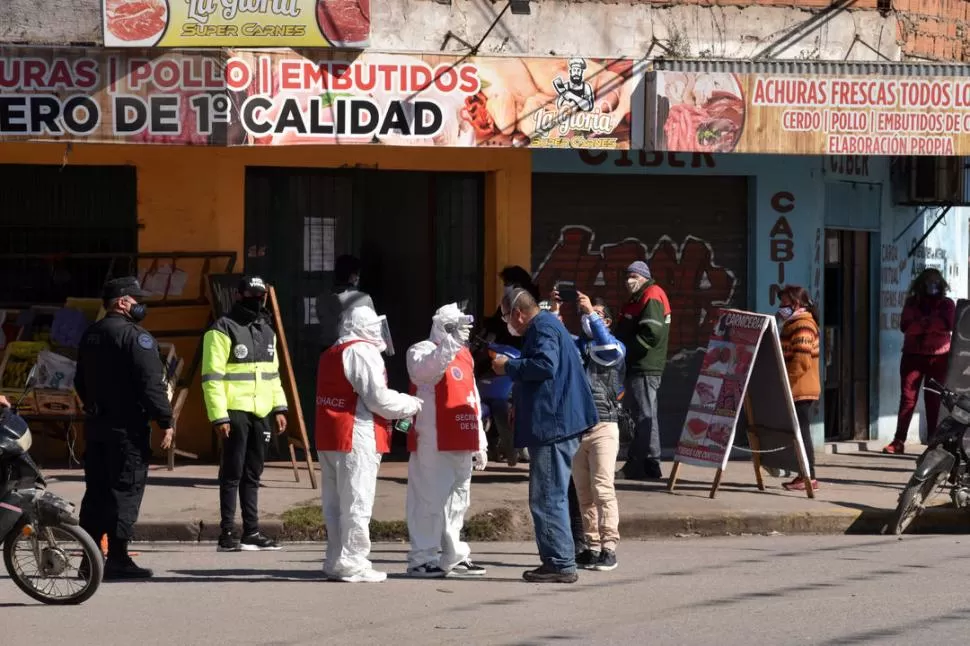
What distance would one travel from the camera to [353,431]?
961cm

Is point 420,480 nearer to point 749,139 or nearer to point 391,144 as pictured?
point 391,144

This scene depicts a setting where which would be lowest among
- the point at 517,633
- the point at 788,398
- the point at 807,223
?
the point at 517,633

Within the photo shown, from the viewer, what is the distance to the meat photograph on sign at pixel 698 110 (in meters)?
14.2

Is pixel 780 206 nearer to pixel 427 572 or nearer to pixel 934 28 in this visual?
pixel 934 28

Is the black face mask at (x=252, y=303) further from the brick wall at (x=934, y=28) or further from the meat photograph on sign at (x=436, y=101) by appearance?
the brick wall at (x=934, y=28)

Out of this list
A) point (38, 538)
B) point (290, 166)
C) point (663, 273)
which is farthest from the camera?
point (663, 273)

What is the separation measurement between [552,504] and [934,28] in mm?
8992

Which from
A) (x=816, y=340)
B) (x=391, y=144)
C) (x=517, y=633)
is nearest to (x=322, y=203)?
(x=391, y=144)

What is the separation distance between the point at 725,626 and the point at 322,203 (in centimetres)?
786

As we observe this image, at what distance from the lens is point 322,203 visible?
1504 cm

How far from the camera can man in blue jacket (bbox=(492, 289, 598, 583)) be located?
9570mm

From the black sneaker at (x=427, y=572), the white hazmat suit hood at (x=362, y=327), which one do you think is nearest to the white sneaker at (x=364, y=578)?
the black sneaker at (x=427, y=572)

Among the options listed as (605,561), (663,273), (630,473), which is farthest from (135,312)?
(663,273)

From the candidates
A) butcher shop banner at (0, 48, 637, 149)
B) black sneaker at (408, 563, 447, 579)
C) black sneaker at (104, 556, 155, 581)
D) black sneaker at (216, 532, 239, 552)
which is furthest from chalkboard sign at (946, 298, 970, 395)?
black sneaker at (104, 556, 155, 581)
